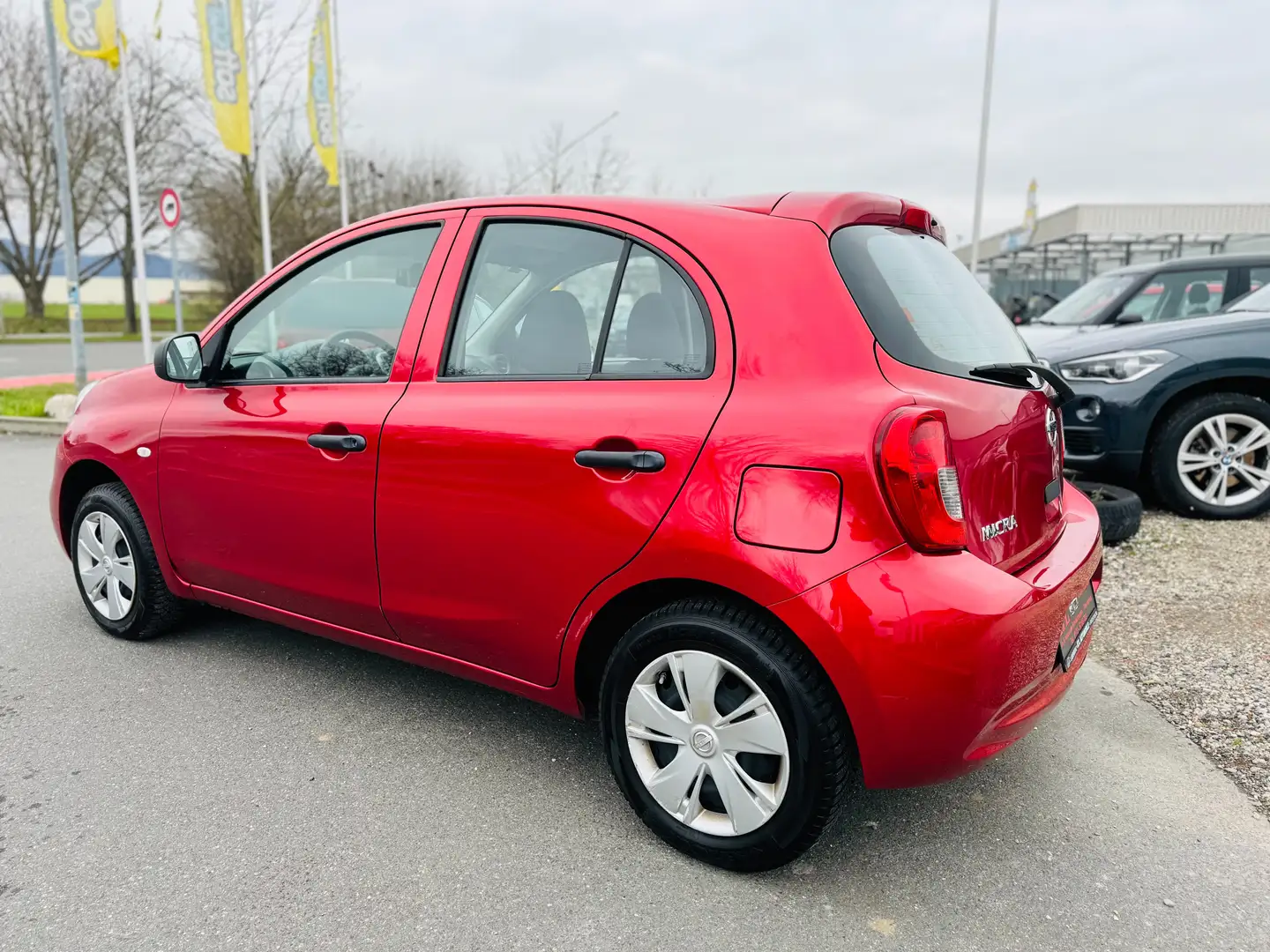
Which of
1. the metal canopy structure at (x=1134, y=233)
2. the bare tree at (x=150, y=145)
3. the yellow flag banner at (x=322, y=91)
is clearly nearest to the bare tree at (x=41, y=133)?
the bare tree at (x=150, y=145)

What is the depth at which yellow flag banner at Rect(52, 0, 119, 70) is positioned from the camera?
1228 centimetres

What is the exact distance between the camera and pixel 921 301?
7.82 feet

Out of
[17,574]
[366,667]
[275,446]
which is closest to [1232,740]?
[366,667]

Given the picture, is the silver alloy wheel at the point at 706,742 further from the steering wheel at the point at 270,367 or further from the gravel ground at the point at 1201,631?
the steering wheel at the point at 270,367

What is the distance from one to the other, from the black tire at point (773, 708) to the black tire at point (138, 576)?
2284mm

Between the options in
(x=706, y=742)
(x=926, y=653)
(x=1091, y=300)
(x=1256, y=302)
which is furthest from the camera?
(x=1091, y=300)

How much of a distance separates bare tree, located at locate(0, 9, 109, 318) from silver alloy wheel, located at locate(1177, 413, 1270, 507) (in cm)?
3436

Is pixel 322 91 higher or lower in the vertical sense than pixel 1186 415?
higher

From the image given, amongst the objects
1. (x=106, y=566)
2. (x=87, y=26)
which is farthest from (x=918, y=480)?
(x=87, y=26)

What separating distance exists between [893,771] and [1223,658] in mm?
2259

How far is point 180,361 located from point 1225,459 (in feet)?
18.4

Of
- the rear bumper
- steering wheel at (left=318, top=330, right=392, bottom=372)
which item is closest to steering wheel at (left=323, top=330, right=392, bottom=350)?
steering wheel at (left=318, top=330, right=392, bottom=372)

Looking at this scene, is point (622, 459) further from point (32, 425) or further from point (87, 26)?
point (87, 26)

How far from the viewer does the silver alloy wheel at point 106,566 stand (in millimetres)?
3707
